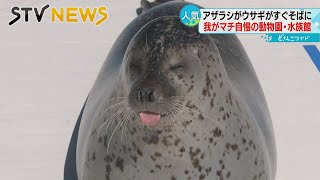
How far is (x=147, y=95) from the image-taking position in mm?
2590

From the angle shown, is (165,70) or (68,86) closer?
(165,70)

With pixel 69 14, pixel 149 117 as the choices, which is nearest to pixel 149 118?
pixel 149 117

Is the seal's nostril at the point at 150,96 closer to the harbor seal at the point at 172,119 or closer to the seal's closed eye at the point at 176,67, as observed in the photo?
the harbor seal at the point at 172,119

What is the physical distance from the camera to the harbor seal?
2684 millimetres

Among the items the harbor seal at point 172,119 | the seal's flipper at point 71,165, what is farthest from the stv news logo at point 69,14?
the harbor seal at point 172,119

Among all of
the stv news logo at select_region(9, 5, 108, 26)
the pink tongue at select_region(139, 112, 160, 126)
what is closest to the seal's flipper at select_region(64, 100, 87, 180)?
the pink tongue at select_region(139, 112, 160, 126)

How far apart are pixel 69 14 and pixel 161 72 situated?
11.0ft

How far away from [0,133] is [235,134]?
7.19 ft

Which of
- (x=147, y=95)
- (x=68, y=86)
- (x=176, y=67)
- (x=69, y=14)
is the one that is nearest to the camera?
(x=147, y=95)

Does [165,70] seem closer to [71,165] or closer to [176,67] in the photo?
[176,67]

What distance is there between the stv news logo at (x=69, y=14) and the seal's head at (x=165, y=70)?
309 cm

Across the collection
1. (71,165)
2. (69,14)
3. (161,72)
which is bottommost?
(71,165)

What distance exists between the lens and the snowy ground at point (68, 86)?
453 centimetres

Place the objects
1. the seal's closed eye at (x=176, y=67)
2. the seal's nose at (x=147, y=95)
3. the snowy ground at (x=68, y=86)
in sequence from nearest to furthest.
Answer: the seal's nose at (x=147, y=95) < the seal's closed eye at (x=176, y=67) < the snowy ground at (x=68, y=86)
